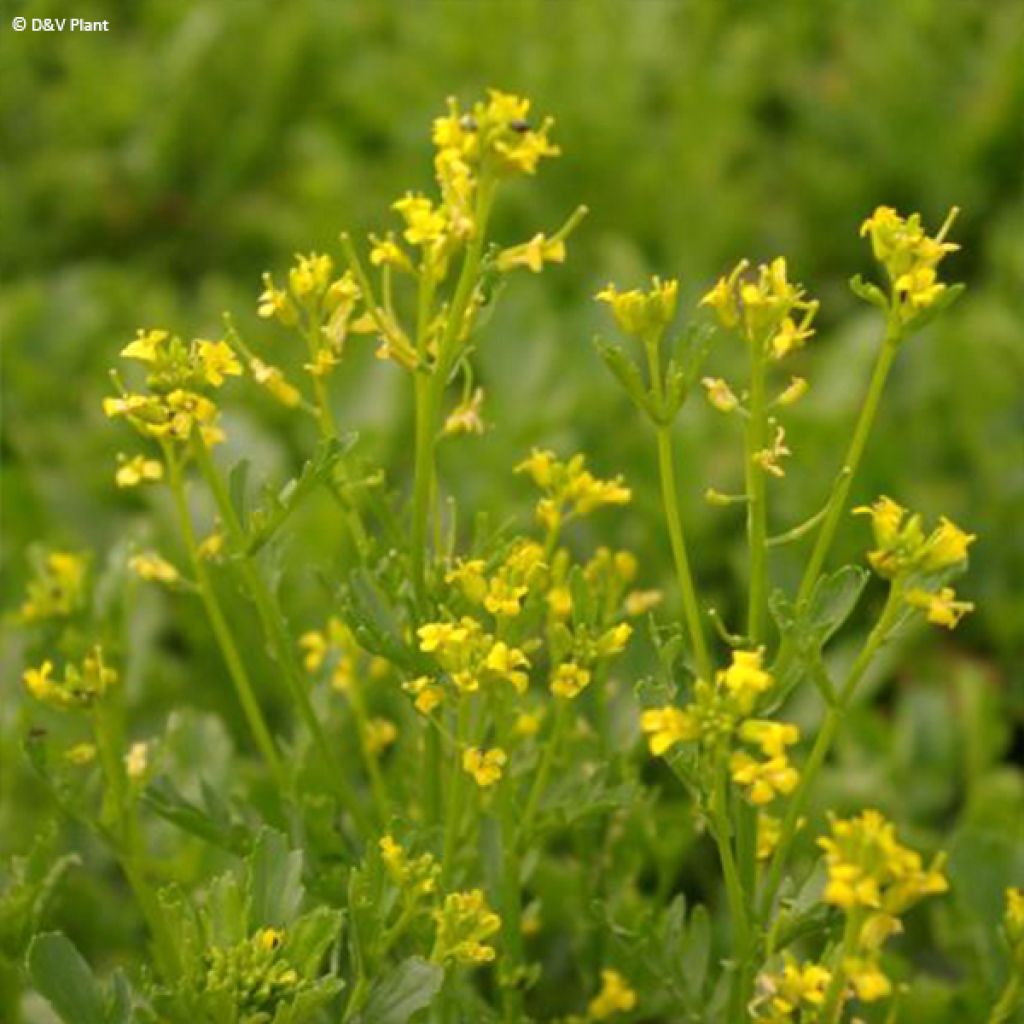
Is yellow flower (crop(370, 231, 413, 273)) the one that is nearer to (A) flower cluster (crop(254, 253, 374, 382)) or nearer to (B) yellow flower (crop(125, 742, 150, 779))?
(A) flower cluster (crop(254, 253, 374, 382))

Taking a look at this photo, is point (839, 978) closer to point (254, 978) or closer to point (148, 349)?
point (254, 978)

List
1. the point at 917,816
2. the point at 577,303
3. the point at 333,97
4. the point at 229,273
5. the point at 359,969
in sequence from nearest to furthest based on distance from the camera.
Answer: the point at 359,969
the point at 917,816
the point at 577,303
the point at 229,273
the point at 333,97

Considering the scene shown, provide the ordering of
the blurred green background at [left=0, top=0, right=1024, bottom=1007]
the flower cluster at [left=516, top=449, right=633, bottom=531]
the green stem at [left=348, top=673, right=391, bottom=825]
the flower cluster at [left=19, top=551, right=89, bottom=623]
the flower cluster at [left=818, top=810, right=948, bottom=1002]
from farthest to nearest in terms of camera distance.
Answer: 1. the blurred green background at [left=0, top=0, right=1024, bottom=1007]
2. the flower cluster at [left=19, top=551, right=89, bottom=623]
3. the green stem at [left=348, top=673, right=391, bottom=825]
4. the flower cluster at [left=516, top=449, right=633, bottom=531]
5. the flower cluster at [left=818, top=810, right=948, bottom=1002]

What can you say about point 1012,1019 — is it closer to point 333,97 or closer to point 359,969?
point 359,969

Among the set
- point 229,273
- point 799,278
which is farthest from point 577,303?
point 229,273

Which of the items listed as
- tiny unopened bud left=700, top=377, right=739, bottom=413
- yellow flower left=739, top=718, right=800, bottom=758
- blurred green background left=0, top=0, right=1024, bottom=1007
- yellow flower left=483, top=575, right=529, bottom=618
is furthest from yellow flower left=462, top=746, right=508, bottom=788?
blurred green background left=0, top=0, right=1024, bottom=1007

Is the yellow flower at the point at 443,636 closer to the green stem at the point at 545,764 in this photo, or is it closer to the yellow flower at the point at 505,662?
the yellow flower at the point at 505,662

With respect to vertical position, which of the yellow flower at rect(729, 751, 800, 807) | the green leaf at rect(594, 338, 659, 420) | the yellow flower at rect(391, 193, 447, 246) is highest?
the yellow flower at rect(391, 193, 447, 246)

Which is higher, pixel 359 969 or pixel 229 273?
pixel 229 273
